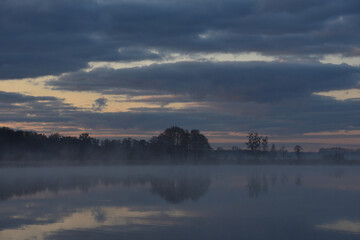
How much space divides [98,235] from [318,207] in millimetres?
16174

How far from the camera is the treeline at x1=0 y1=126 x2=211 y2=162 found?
131875 mm

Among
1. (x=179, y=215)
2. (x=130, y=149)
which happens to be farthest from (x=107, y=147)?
(x=179, y=215)

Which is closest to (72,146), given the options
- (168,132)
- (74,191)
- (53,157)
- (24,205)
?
(53,157)

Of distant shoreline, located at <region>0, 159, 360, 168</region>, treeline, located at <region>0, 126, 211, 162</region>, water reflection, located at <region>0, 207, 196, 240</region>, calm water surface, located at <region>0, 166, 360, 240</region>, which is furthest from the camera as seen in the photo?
treeline, located at <region>0, 126, 211, 162</region>

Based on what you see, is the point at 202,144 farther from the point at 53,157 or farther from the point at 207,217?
the point at 207,217

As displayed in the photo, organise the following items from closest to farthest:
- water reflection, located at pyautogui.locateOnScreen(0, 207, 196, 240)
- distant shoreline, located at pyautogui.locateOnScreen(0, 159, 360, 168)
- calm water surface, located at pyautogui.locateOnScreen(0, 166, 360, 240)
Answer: calm water surface, located at pyautogui.locateOnScreen(0, 166, 360, 240), water reflection, located at pyautogui.locateOnScreen(0, 207, 196, 240), distant shoreline, located at pyautogui.locateOnScreen(0, 159, 360, 168)

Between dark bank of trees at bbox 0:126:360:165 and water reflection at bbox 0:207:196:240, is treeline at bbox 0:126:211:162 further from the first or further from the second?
water reflection at bbox 0:207:196:240

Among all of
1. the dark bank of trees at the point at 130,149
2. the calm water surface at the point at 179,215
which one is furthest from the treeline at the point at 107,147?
the calm water surface at the point at 179,215

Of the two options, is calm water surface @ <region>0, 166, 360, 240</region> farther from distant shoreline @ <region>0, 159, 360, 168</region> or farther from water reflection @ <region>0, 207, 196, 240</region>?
distant shoreline @ <region>0, 159, 360, 168</region>

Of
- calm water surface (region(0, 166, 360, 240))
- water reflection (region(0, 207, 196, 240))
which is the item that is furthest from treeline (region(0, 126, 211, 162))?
water reflection (region(0, 207, 196, 240))

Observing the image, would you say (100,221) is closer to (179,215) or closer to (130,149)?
(179,215)

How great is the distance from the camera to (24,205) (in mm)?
32875

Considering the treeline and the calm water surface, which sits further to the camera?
the treeline

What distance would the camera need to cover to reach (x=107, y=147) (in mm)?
→ 163375
